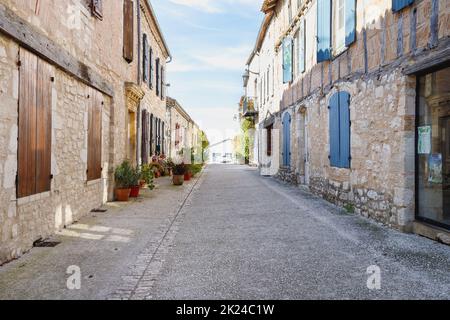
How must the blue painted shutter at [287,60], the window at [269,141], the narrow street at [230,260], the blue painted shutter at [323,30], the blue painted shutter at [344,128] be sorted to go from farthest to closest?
1. the window at [269,141]
2. the blue painted shutter at [287,60]
3. the blue painted shutter at [323,30]
4. the blue painted shutter at [344,128]
5. the narrow street at [230,260]

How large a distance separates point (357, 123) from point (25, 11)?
5.56 meters

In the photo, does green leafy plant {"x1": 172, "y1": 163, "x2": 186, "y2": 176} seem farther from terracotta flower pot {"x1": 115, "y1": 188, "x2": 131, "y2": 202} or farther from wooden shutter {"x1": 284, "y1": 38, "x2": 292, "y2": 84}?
wooden shutter {"x1": 284, "y1": 38, "x2": 292, "y2": 84}

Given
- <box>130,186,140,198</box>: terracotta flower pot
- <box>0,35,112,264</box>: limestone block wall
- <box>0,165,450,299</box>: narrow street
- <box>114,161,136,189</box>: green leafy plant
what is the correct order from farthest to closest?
<box>130,186,140,198</box>: terracotta flower pot → <box>114,161,136,189</box>: green leafy plant → <box>0,35,112,264</box>: limestone block wall → <box>0,165,450,299</box>: narrow street

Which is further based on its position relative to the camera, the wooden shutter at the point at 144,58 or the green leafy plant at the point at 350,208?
the wooden shutter at the point at 144,58

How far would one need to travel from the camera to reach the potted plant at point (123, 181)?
27.3 feet

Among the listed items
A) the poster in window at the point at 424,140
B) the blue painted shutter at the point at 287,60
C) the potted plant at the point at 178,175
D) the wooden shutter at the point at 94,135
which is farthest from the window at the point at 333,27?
the potted plant at the point at 178,175

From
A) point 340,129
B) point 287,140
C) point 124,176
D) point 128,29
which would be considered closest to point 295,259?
point 340,129

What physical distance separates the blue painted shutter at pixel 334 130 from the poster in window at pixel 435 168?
8.67 ft

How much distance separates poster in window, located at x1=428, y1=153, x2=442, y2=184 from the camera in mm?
4989

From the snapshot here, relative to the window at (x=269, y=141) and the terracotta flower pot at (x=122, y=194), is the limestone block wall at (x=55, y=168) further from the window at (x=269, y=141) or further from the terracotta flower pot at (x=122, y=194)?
the window at (x=269, y=141)

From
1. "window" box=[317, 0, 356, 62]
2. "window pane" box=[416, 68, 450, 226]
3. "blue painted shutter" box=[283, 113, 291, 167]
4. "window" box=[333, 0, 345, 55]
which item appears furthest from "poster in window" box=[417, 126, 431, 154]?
"blue painted shutter" box=[283, 113, 291, 167]

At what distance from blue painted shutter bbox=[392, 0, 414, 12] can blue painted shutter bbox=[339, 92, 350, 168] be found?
2.11 meters

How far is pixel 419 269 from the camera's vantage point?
142 inches
